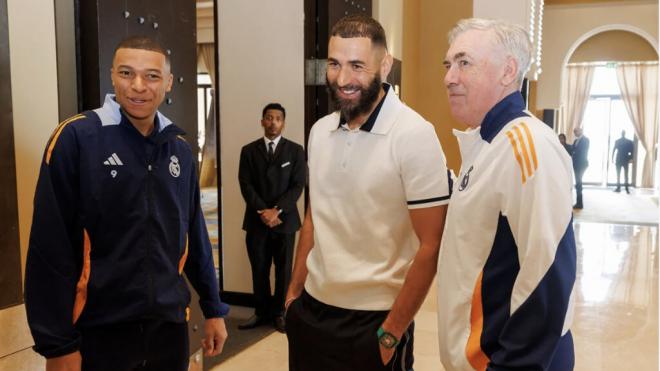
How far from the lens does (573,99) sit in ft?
54.5

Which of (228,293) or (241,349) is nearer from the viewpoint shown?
(241,349)

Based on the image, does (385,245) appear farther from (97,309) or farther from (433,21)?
(433,21)

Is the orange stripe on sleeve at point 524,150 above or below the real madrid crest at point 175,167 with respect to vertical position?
above

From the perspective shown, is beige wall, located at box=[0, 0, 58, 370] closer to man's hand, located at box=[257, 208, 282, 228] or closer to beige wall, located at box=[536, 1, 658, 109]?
man's hand, located at box=[257, 208, 282, 228]

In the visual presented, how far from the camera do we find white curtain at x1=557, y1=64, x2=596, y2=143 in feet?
54.0

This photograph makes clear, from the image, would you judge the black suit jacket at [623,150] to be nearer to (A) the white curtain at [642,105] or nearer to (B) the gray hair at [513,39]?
(A) the white curtain at [642,105]

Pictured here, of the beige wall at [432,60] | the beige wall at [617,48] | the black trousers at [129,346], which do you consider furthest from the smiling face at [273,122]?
Result: the beige wall at [617,48]

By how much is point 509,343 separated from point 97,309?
3.65 ft

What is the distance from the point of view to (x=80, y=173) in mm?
1649

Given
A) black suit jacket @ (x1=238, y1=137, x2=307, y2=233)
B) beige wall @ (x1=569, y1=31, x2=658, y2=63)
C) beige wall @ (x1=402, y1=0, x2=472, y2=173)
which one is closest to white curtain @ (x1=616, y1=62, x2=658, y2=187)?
beige wall @ (x1=569, y1=31, x2=658, y2=63)

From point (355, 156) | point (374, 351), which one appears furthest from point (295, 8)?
point (374, 351)

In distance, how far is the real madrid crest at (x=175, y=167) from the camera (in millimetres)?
1832

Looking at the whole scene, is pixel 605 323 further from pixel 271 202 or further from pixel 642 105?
pixel 642 105

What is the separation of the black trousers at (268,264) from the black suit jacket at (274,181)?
72mm
